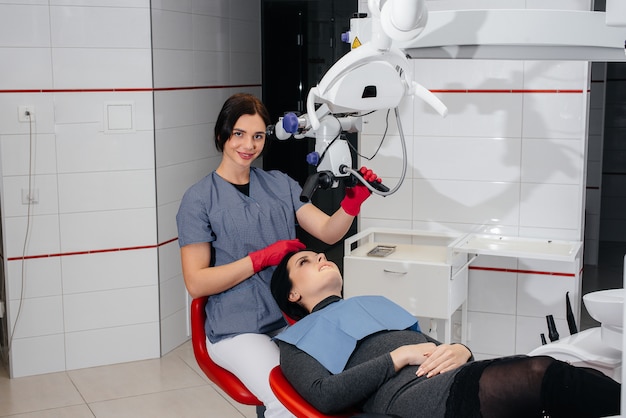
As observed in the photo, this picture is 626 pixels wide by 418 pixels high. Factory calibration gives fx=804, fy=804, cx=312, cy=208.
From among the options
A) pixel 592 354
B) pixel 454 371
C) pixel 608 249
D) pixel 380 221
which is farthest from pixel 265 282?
pixel 608 249

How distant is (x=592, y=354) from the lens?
2205 millimetres

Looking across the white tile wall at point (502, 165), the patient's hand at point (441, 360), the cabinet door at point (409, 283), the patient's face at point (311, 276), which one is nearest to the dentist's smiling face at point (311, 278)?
the patient's face at point (311, 276)

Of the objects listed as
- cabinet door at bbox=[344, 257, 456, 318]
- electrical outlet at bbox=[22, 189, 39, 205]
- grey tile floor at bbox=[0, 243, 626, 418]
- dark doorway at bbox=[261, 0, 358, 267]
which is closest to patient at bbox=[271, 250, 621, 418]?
cabinet door at bbox=[344, 257, 456, 318]

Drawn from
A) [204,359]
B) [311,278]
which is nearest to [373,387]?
[311,278]

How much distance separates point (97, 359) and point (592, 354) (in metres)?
2.73

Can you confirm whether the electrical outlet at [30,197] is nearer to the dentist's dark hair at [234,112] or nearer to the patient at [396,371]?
the dentist's dark hair at [234,112]

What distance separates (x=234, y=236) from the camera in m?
2.56

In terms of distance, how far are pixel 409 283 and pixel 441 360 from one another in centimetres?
147

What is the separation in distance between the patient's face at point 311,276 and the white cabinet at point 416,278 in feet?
3.71

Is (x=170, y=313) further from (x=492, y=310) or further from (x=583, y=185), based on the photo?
(x=583, y=185)

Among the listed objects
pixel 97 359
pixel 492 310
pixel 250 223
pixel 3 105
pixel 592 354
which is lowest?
pixel 97 359

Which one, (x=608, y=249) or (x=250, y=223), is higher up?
(x=250, y=223)

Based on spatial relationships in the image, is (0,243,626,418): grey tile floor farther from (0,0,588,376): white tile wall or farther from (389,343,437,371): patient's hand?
(389,343,437,371): patient's hand

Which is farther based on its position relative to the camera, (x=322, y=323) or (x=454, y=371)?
(x=322, y=323)
